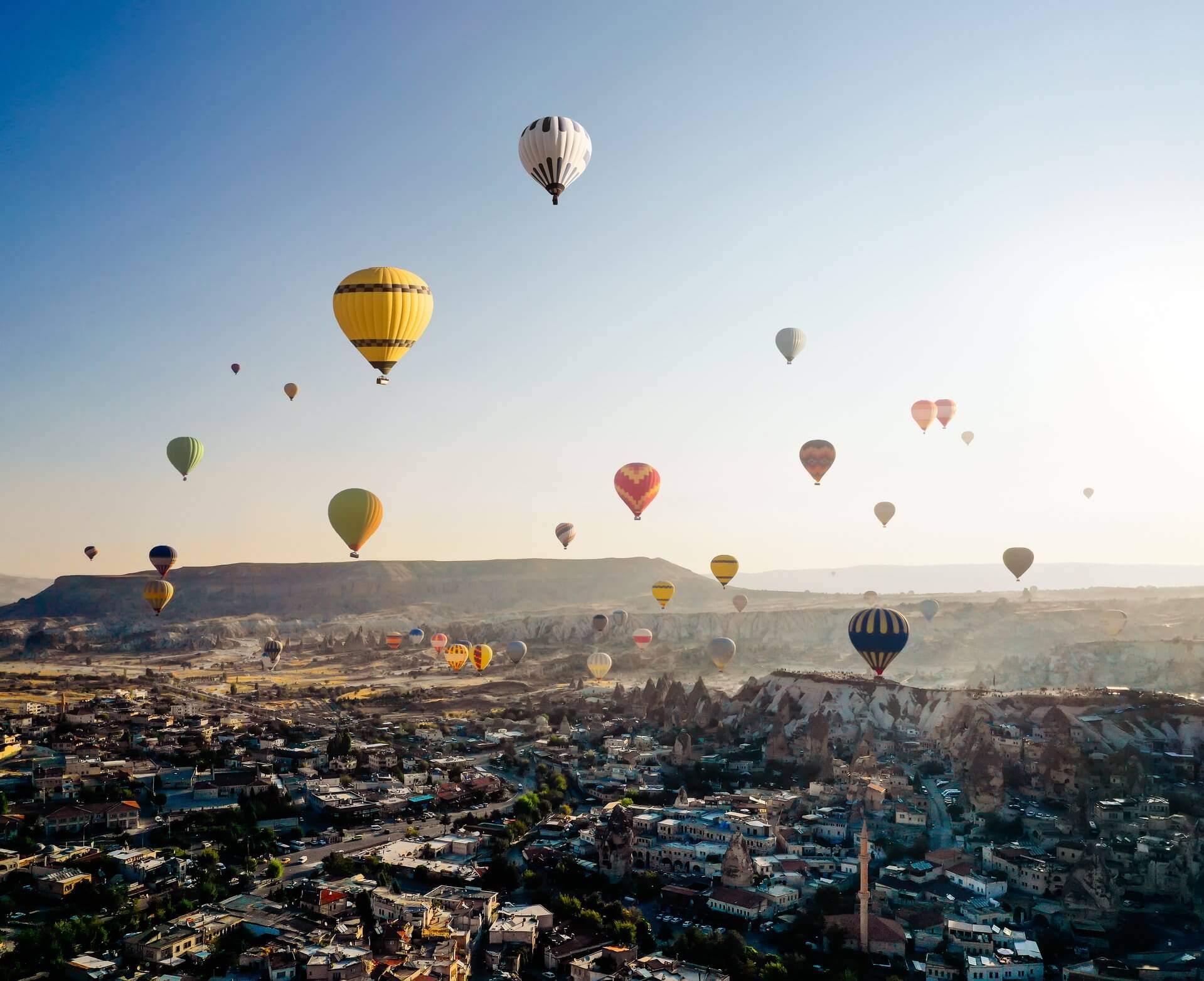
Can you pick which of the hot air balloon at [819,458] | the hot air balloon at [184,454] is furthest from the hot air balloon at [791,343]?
the hot air balloon at [184,454]

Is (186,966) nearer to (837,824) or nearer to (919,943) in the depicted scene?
(919,943)

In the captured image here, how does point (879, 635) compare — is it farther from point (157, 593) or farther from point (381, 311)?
point (157, 593)

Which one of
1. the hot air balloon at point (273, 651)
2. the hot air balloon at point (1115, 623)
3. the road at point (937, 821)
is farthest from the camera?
the hot air balloon at point (273, 651)

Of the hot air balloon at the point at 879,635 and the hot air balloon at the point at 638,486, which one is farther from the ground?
the hot air balloon at the point at 638,486

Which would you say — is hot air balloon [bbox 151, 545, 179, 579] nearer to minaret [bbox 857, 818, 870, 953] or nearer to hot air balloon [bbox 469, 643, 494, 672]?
hot air balloon [bbox 469, 643, 494, 672]

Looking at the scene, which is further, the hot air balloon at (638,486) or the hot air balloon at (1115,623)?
the hot air balloon at (1115,623)

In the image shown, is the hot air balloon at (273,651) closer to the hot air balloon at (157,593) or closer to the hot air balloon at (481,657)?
the hot air balloon at (481,657)

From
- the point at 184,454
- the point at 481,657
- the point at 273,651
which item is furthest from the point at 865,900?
the point at 273,651

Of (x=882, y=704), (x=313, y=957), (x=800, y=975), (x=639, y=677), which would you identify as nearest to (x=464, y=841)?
(x=313, y=957)
